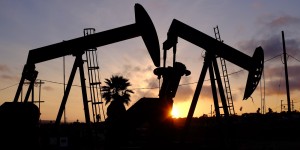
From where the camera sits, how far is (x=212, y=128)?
28.6 metres

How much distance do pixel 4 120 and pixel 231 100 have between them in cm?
937

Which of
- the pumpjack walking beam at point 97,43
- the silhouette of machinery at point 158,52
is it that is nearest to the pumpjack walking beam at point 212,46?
the silhouette of machinery at point 158,52

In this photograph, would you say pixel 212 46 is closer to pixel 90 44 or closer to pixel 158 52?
pixel 158 52

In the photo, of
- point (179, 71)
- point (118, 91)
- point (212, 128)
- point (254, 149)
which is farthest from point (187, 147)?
point (118, 91)

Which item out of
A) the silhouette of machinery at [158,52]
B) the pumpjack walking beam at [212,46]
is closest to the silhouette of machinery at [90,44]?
the silhouette of machinery at [158,52]

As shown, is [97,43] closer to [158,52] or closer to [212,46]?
[158,52]

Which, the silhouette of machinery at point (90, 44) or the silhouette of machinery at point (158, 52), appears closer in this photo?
the silhouette of machinery at point (158, 52)

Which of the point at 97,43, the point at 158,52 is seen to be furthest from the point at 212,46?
the point at 97,43

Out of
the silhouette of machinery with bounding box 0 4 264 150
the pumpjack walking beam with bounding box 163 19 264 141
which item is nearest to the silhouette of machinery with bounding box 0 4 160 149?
the silhouette of machinery with bounding box 0 4 264 150

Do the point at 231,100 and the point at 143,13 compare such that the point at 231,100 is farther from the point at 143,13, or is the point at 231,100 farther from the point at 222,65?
the point at 143,13

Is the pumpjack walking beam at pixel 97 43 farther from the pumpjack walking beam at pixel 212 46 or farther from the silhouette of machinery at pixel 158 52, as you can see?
the pumpjack walking beam at pixel 212 46

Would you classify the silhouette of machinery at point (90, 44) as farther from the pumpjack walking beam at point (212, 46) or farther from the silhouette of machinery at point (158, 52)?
the pumpjack walking beam at point (212, 46)

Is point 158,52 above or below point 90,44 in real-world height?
below

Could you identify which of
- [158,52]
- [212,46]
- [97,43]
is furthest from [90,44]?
[212,46]
